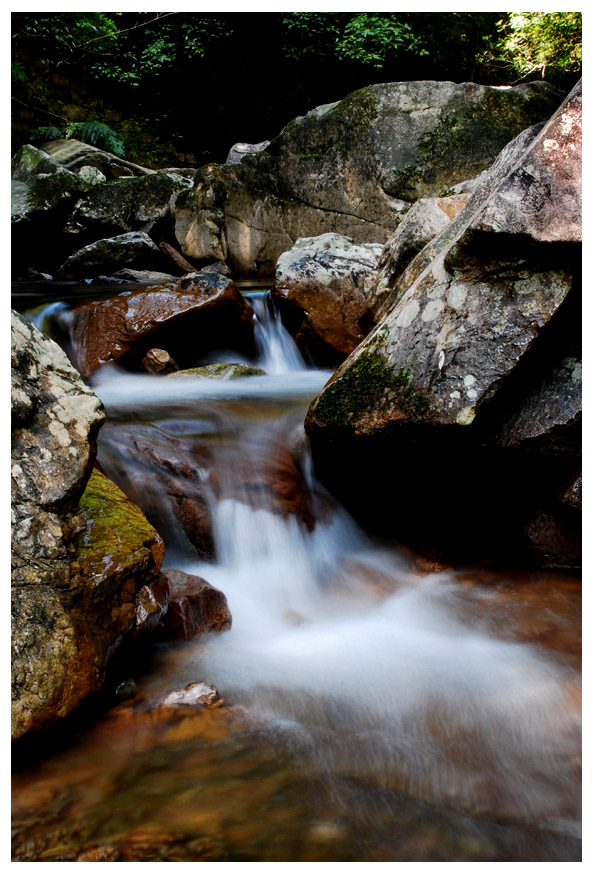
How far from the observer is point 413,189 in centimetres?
944

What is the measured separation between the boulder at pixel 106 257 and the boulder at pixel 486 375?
7.50 meters

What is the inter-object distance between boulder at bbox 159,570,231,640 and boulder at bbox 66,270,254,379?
3.43 metres

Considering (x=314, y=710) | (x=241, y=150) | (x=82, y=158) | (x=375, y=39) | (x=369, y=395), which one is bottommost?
(x=314, y=710)

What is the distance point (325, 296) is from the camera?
6484 millimetres

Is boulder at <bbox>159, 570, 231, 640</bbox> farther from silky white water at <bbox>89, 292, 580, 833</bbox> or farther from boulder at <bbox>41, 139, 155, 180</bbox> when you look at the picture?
boulder at <bbox>41, 139, 155, 180</bbox>

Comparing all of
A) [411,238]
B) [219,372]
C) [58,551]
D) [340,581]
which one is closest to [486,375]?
[340,581]

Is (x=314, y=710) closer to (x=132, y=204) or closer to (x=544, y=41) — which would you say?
(x=132, y=204)

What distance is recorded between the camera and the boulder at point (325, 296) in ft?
21.1

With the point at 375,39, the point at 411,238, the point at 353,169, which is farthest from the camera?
the point at 375,39

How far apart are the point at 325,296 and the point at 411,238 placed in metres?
1.64

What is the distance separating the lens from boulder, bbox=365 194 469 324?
496 centimetres

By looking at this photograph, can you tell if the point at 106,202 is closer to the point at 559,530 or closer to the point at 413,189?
the point at 413,189

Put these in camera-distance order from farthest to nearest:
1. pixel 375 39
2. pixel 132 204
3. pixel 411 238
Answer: pixel 375 39 < pixel 132 204 < pixel 411 238

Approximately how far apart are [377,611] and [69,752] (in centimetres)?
171
